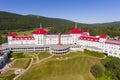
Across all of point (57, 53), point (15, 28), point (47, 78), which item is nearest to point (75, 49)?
point (57, 53)

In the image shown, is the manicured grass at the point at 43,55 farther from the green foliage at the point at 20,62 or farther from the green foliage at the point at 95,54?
the green foliage at the point at 95,54

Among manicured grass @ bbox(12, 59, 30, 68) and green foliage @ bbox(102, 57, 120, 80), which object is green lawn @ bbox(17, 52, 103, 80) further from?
manicured grass @ bbox(12, 59, 30, 68)

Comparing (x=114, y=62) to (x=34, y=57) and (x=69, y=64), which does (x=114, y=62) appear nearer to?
(x=69, y=64)

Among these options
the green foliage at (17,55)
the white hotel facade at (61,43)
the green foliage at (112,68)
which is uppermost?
the white hotel facade at (61,43)

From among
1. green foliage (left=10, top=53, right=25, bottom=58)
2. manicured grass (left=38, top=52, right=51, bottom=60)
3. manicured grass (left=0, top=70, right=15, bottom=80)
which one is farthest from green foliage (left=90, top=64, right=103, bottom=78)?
green foliage (left=10, top=53, right=25, bottom=58)

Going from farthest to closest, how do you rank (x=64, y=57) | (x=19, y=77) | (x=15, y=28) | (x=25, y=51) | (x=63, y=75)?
(x=15, y=28)
(x=25, y=51)
(x=64, y=57)
(x=63, y=75)
(x=19, y=77)

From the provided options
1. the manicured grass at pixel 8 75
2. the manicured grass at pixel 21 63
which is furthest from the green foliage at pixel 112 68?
the manicured grass at pixel 8 75
